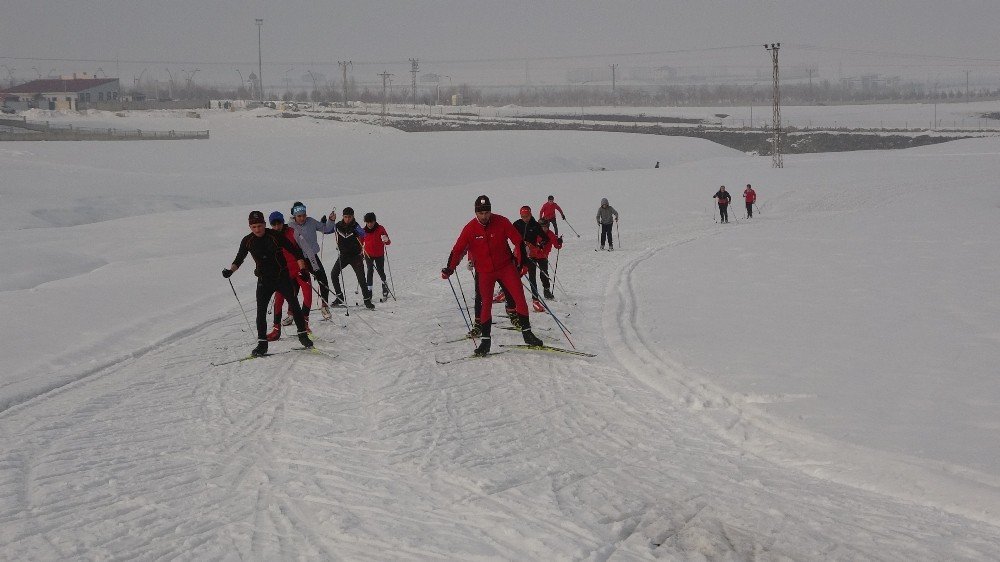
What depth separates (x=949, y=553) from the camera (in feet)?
16.6

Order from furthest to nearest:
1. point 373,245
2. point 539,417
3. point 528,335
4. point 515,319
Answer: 1. point 373,245
2. point 515,319
3. point 528,335
4. point 539,417

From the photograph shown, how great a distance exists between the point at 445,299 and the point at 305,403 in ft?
23.0

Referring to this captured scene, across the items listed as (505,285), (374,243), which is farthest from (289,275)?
(374,243)

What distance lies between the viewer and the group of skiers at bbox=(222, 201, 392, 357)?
10.8 m

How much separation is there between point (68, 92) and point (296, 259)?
4705 inches

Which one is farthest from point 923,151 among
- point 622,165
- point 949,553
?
point 949,553

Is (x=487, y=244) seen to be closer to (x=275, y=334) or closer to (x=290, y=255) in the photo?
(x=290, y=255)

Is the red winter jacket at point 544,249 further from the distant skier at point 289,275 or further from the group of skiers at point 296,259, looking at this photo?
the distant skier at point 289,275

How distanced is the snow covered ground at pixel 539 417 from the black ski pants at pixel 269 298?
535 mm

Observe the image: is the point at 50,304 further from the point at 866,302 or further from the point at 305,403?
the point at 866,302

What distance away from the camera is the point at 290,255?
11523 millimetres

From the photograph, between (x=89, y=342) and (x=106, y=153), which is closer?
(x=89, y=342)

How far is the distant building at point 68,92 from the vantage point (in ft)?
372

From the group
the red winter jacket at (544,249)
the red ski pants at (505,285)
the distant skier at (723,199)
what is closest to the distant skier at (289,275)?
the red ski pants at (505,285)
